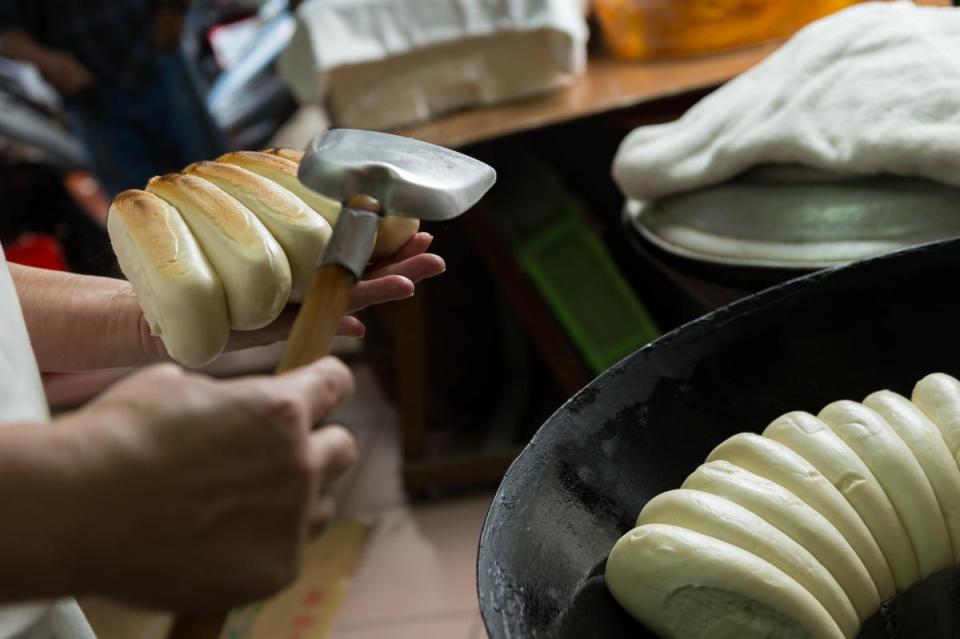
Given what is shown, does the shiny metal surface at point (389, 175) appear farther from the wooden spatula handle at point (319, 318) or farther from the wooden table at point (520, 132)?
the wooden table at point (520, 132)

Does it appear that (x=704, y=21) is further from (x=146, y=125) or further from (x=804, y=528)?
(x=146, y=125)

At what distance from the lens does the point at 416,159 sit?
26.2 inches

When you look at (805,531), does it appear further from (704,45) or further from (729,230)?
(704,45)

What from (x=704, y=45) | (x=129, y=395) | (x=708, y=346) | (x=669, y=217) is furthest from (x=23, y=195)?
(x=129, y=395)

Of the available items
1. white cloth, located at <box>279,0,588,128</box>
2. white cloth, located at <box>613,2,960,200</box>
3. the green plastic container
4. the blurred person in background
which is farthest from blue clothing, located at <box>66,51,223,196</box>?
white cloth, located at <box>613,2,960,200</box>

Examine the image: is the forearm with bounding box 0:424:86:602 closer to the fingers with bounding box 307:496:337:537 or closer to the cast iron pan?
the fingers with bounding box 307:496:337:537

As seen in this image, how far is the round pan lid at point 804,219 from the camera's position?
1.11 metres

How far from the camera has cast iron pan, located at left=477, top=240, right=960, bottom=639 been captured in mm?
751

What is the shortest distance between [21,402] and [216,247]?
0.62 ft

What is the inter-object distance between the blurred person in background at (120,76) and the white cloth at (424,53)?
103 cm

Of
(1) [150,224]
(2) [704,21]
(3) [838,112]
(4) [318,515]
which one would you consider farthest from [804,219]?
(2) [704,21]

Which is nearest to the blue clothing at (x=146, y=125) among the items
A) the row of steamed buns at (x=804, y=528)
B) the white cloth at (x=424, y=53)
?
the white cloth at (x=424, y=53)

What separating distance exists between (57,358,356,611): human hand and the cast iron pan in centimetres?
28

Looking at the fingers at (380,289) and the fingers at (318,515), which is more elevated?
the fingers at (318,515)
